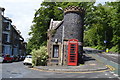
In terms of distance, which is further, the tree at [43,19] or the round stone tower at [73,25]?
the tree at [43,19]

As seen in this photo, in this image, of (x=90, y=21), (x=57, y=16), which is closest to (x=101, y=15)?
(x=90, y=21)

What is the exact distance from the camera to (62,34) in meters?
20.4

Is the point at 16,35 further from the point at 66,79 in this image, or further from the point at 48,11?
the point at 66,79

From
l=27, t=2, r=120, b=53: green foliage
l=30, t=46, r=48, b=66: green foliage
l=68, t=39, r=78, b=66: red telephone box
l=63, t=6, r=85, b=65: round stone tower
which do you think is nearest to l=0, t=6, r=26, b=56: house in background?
l=27, t=2, r=120, b=53: green foliage

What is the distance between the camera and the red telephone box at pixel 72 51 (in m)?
19.2

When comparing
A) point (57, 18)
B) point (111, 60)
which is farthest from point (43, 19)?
point (111, 60)

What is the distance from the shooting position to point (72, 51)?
19609 millimetres

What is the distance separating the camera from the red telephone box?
1924cm

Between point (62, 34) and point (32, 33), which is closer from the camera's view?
point (62, 34)

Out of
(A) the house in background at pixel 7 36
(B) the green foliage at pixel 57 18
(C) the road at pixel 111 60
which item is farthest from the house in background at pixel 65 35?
(A) the house in background at pixel 7 36

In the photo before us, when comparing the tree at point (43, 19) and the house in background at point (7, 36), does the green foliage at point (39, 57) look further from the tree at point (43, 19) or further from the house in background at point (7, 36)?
the house in background at point (7, 36)

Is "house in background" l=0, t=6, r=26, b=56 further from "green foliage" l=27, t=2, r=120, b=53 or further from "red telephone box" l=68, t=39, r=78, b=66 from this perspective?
"red telephone box" l=68, t=39, r=78, b=66

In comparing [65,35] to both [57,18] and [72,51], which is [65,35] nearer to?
[72,51]

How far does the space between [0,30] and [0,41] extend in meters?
2.67
